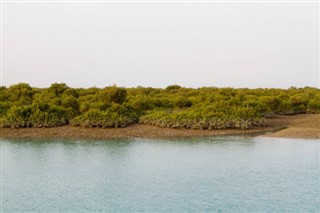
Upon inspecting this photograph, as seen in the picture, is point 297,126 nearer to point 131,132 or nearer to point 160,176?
point 131,132

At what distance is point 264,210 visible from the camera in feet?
41.4

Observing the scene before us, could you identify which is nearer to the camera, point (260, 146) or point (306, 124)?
point (260, 146)

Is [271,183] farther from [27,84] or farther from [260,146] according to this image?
[27,84]

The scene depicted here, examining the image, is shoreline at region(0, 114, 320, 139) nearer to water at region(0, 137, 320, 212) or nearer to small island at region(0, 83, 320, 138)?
small island at region(0, 83, 320, 138)

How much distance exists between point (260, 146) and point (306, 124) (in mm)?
12930

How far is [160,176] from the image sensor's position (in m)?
16.9

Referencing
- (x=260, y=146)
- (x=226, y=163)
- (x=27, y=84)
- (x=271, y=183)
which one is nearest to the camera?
(x=271, y=183)

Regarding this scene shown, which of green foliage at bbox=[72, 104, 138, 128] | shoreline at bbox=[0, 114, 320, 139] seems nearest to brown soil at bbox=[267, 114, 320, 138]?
shoreline at bbox=[0, 114, 320, 139]

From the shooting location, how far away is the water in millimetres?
13236

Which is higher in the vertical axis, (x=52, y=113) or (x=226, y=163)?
(x=52, y=113)

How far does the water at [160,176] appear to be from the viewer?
13236mm

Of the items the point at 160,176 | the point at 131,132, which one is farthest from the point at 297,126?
the point at 160,176

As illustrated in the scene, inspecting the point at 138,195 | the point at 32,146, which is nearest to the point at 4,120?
the point at 32,146

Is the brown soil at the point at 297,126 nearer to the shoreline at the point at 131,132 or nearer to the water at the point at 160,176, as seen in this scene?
the shoreline at the point at 131,132
